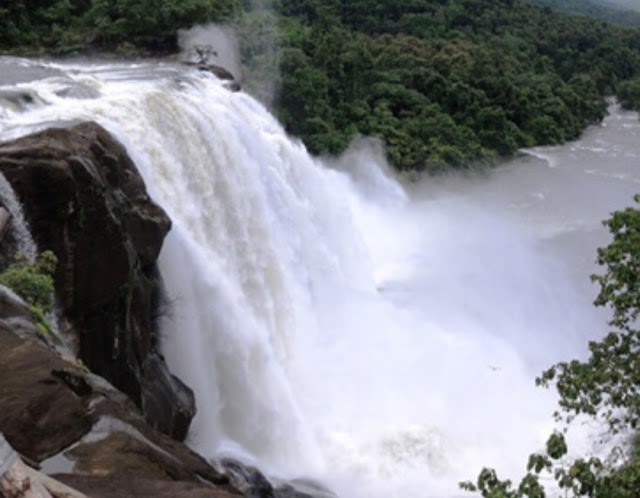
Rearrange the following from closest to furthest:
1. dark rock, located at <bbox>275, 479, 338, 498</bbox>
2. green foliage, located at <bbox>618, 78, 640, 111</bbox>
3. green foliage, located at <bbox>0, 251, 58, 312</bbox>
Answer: green foliage, located at <bbox>0, 251, 58, 312</bbox> → dark rock, located at <bbox>275, 479, 338, 498</bbox> → green foliage, located at <bbox>618, 78, 640, 111</bbox>

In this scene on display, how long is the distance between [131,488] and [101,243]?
3.83 meters

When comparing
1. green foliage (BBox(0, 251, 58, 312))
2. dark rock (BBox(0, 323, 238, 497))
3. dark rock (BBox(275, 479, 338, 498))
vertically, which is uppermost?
dark rock (BBox(275, 479, 338, 498))

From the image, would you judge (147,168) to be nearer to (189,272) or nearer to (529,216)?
(189,272)

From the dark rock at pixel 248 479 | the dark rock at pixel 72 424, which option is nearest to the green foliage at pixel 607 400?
the dark rock at pixel 72 424

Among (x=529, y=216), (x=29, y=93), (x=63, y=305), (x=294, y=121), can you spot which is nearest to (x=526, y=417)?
(x=63, y=305)

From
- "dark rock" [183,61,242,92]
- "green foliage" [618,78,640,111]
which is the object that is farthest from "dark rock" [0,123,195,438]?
"green foliage" [618,78,640,111]

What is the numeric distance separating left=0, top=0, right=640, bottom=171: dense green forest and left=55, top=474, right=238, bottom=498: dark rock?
22.8 meters

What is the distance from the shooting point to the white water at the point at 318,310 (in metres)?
11.9

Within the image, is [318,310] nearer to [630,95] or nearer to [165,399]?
[165,399]

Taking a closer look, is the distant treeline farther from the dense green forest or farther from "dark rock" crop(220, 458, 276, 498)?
"dark rock" crop(220, 458, 276, 498)

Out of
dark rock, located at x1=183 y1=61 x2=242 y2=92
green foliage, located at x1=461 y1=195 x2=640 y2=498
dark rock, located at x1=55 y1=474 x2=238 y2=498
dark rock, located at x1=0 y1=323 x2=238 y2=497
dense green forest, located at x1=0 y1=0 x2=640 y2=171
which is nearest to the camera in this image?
green foliage, located at x1=461 y1=195 x2=640 y2=498

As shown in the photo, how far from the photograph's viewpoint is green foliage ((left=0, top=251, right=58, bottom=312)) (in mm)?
7109

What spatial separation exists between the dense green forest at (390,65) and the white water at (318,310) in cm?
855

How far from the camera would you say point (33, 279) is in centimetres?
713
